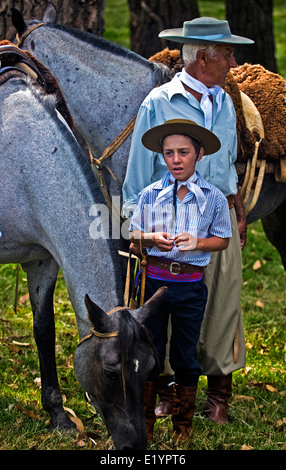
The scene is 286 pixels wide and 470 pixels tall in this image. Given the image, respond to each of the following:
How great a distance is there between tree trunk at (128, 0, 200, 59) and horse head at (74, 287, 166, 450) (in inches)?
242

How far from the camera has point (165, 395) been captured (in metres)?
4.51

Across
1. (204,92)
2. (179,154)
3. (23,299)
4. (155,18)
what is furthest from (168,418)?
(155,18)

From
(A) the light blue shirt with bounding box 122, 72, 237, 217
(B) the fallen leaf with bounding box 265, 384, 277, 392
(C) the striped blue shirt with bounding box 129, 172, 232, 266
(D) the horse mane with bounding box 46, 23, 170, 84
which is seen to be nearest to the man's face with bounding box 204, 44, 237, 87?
(A) the light blue shirt with bounding box 122, 72, 237, 217

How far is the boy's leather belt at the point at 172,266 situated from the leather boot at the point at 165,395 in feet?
3.60

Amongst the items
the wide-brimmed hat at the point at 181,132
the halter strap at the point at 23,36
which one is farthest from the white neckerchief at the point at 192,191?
the halter strap at the point at 23,36

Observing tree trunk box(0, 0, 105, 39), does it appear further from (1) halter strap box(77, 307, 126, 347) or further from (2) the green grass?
(1) halter strap box(77, 307, 126, 347)

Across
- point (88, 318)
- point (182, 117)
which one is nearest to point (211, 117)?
point (182, 117)

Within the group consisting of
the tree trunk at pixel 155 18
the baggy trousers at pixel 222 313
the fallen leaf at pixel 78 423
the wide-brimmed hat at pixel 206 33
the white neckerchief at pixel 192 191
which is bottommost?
the fallen leaf at pixel 78 423

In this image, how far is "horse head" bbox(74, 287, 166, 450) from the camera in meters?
3.06

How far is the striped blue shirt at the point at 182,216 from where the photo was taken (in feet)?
11.7

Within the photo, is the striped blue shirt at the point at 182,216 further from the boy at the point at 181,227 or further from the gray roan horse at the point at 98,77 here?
the gray roan horse at the point at 98,77

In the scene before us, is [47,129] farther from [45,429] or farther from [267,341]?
[267,341]

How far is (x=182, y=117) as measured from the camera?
3807mm

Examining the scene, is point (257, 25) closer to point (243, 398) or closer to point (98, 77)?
point (98, 77)
